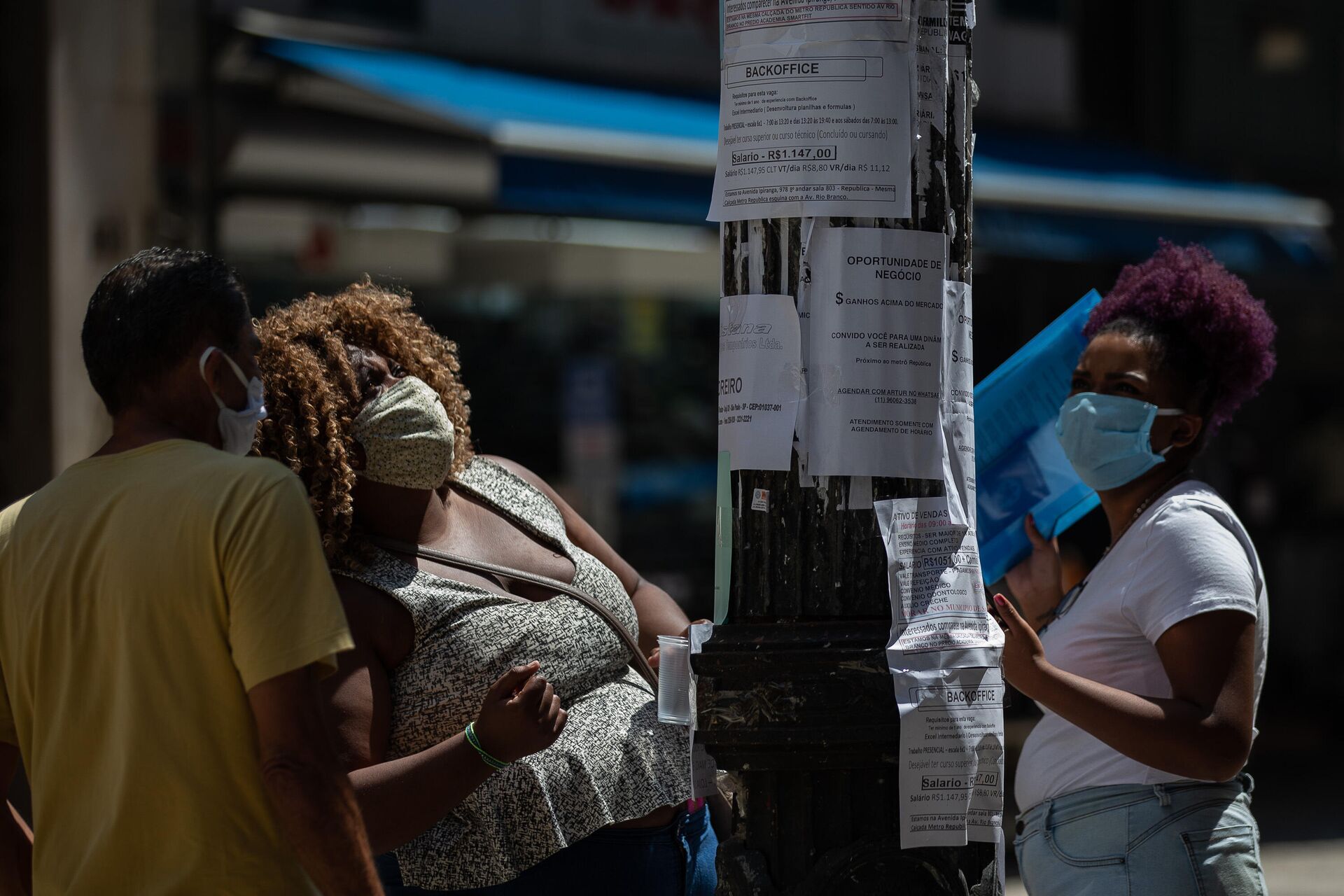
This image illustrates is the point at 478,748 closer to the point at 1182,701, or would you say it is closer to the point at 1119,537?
the point at 1182,701

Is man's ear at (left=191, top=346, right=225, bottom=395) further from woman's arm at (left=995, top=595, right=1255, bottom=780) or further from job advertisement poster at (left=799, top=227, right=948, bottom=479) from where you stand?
woman's arm at (left=995, top=595, right=1255, bottom=780)

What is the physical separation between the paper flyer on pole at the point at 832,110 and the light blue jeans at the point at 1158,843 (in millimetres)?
1163

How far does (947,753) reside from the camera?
193 centimetres

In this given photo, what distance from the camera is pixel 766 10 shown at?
1996 millimetres

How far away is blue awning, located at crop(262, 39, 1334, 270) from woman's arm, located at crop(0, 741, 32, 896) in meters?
4.22

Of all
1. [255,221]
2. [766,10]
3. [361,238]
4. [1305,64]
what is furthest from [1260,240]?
[766,10]

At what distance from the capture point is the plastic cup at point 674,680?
7.29ft

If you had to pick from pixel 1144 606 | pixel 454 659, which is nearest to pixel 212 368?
pixel 454 659

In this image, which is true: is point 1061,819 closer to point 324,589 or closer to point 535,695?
point 535,695

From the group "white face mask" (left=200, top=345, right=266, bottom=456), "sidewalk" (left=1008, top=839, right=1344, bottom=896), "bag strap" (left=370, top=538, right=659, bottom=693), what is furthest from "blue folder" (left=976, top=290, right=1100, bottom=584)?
A: "sidewalk" (left=1008, top=839, right=1344, bottom=896)

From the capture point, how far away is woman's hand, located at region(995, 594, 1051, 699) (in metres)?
2.29

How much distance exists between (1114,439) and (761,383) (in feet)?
3.27

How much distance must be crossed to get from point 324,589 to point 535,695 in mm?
428

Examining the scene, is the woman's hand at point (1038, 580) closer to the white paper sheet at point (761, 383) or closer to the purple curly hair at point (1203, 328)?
the purple curly hair at point (1203, 328)
